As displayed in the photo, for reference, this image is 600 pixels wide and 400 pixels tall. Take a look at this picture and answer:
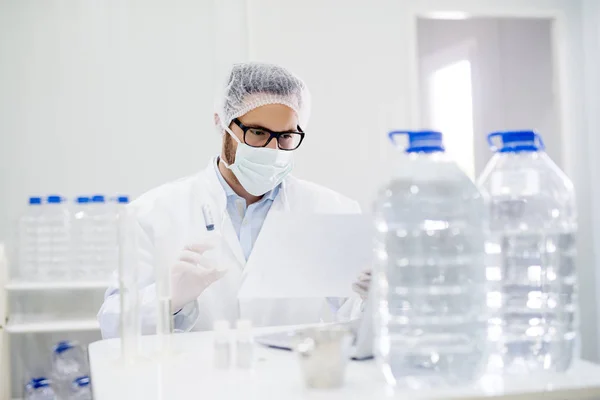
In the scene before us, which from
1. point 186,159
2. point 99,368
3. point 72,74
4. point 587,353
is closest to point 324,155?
point 186,159

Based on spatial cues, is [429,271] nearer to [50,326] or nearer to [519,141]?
[519,141]

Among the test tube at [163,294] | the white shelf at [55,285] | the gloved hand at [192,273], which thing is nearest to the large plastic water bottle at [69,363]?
the white shelf at [55,285]

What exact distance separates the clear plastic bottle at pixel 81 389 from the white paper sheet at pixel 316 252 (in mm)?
1634

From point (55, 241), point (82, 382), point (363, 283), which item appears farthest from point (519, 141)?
point (55, 241)

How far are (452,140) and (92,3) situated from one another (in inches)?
70.2

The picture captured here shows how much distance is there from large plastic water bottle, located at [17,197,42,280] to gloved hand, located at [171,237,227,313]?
1569 millimetres

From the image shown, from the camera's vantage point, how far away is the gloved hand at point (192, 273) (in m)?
1.33

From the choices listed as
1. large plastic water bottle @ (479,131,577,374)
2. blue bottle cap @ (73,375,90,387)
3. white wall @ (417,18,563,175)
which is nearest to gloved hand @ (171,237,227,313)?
large plastic water bottle @ (479,131,577,374)

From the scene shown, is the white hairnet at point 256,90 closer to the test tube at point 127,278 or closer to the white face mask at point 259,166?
the white face mask at point 259,166

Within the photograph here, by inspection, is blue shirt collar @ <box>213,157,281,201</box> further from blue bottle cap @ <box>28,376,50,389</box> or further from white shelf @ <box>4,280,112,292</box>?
blue bottle cap @ <box>28,376,50,389</box>

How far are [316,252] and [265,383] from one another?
40 centimetres

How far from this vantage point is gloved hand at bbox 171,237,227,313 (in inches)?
52.2

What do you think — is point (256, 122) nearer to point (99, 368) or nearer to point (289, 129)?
point (289, 129)

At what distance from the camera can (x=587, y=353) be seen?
10.2 ft
